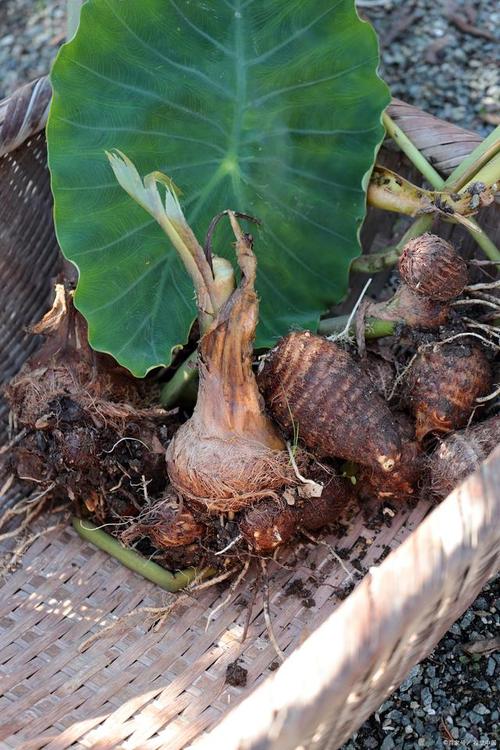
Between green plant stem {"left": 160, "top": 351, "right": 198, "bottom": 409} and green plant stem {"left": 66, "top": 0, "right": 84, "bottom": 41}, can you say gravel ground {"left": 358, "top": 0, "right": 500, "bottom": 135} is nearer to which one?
green plant stem {"left": 66, "top": 0, "right": 84, "bottom": 41}

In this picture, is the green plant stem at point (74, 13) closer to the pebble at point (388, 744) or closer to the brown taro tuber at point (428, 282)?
the brown taro tuber at point (428, 282)

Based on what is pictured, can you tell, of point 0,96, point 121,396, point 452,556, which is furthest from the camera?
point 0,96

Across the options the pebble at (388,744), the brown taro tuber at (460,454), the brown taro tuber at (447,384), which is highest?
the brown taro tuber at (447,384)

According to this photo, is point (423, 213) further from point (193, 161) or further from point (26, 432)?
point (26, 432)

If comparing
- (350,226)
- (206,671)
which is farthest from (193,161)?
(206,671)

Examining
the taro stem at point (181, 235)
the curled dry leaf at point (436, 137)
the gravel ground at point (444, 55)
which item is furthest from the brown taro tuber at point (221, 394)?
the gravel ground at point (444, 55)

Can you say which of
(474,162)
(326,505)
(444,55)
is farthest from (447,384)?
(444,55)

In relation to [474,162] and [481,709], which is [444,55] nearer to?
[474,162]
